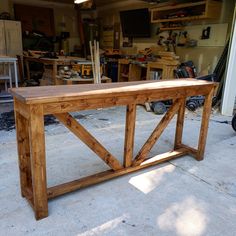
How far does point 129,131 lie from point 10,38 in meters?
6.75

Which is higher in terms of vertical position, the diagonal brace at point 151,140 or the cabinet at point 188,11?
the cabinet at point 188,11

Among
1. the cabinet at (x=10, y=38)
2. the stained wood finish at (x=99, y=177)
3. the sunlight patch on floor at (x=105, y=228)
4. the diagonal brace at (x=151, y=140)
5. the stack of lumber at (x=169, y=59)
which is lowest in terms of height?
the sunlight patch on floor at (x=105, y=228)

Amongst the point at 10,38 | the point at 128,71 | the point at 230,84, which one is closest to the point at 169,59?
the point at 230,84

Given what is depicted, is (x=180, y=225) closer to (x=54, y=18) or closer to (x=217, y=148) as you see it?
(x=217, y=148)

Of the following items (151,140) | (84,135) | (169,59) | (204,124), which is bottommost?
(151,140)

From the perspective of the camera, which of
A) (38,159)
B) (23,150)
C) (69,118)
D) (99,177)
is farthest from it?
(99,177)

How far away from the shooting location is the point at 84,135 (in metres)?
1.87

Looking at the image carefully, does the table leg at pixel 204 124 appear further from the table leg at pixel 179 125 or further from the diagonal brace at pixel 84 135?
the diagonal brace at pixel 84 135

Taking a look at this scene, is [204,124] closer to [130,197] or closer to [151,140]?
[151,140]

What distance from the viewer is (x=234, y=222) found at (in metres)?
1.74

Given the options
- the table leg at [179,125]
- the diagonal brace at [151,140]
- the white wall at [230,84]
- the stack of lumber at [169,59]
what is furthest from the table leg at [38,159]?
the stack of lumber at [169,59]

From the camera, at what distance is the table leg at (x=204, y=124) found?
2.62m

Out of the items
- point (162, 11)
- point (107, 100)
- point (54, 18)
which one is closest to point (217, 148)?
point (107, 100)

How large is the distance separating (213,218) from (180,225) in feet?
0.92
